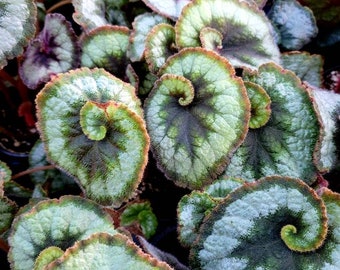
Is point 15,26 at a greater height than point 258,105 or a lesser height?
greater

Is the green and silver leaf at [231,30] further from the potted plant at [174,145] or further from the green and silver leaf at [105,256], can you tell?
the green and silver leaf at [105,256]

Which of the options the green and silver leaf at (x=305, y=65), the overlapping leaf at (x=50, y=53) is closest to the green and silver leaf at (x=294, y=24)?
the green and silver leaf at (x=305, y=65)

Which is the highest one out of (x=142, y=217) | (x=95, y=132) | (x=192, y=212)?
(x=95, y=132)

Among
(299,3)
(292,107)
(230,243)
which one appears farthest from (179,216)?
(299,3)

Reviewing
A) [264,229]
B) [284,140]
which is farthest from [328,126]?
[264,229]

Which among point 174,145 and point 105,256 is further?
point 174,145

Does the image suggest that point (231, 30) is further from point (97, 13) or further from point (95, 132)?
point (95, 132)

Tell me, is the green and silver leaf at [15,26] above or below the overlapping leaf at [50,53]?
above

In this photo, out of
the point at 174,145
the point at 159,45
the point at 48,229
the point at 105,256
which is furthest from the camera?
the point at 159,45
